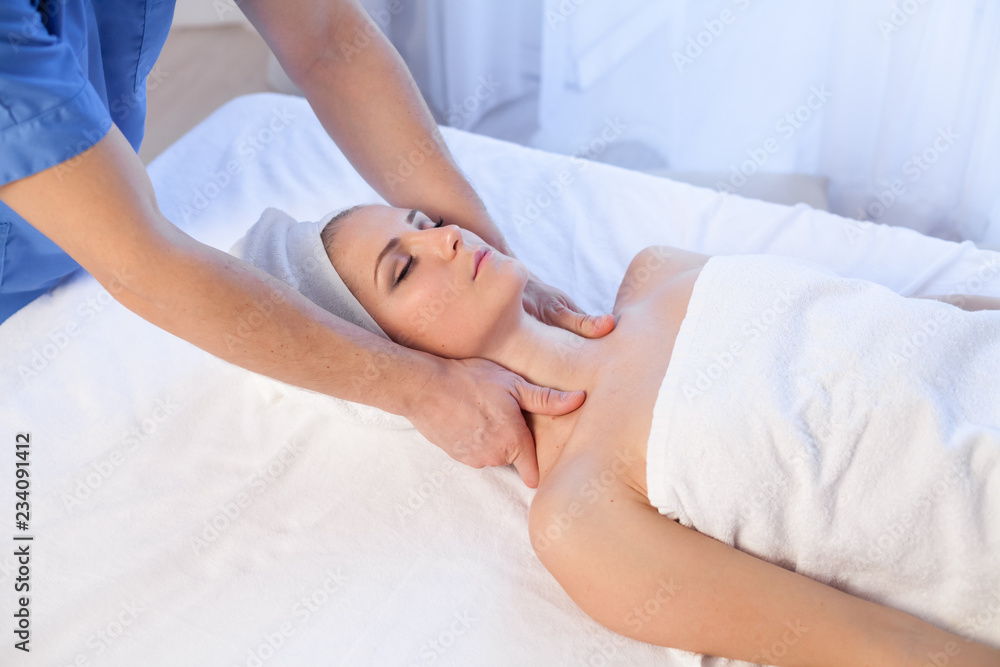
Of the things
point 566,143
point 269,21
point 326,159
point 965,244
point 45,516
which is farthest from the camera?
point 566,143

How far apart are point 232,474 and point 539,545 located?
613 millimetres

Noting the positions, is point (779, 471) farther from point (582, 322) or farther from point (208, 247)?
point (208, 247)

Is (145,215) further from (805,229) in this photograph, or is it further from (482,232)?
(805,229)

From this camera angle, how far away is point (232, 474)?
145cm

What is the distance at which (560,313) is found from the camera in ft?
4.97

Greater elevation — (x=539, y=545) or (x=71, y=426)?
(x=539, y=545)

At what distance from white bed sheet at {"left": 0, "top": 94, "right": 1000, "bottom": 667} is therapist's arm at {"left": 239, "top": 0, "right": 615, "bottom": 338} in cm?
25

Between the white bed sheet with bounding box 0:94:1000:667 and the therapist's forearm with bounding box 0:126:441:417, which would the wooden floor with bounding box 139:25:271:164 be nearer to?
the white bed sheet with bounding box 0:94:1000:667

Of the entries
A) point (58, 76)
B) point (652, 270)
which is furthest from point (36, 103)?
point (652, 270)

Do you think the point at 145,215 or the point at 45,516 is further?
the point at 45,516

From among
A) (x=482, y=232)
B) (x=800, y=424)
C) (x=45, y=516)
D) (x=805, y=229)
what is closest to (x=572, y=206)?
(x=482, y=232)

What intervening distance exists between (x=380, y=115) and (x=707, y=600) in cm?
109

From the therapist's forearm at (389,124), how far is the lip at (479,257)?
0.19m

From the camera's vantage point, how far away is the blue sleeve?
103 centimetres
